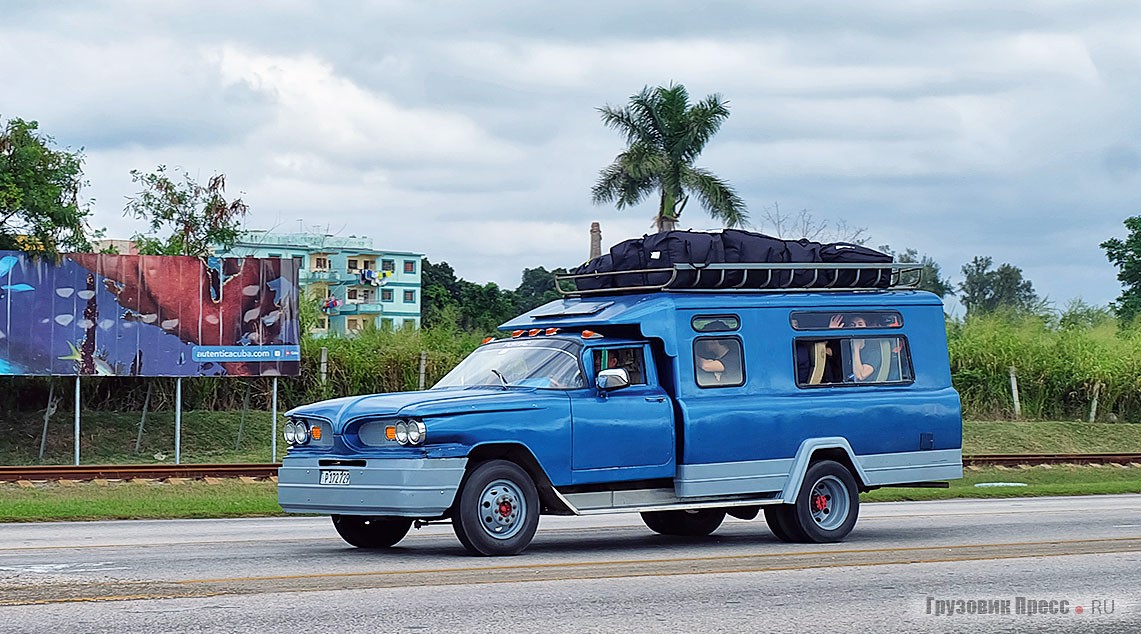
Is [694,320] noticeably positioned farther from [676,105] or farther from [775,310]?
[676,105]

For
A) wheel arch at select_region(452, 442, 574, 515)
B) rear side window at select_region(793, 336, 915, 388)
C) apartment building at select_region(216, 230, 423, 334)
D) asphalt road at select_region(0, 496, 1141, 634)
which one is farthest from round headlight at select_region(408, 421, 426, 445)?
apartment building at select_region(216, 230, 423, 334)

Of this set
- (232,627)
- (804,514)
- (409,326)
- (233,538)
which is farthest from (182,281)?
(232,627)

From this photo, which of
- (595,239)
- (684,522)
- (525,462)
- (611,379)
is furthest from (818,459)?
(595,239)

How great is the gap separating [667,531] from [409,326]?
1163 inches

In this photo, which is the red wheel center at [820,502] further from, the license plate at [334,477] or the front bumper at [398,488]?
the license plate at [334,477]

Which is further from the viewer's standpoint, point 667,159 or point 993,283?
point 993,283

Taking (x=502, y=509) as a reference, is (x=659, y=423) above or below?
above

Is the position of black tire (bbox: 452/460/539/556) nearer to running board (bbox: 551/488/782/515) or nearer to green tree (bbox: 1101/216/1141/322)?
running board (bbox: 551/488/782/515)

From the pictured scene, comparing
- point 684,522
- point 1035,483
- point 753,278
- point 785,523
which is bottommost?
point 1035,483

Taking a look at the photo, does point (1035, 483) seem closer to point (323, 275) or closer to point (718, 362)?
point (718, 362)

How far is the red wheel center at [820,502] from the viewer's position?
49.5 ft

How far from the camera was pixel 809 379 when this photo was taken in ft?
50.2

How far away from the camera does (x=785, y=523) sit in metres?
15.0

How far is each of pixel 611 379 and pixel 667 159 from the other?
38837mm
